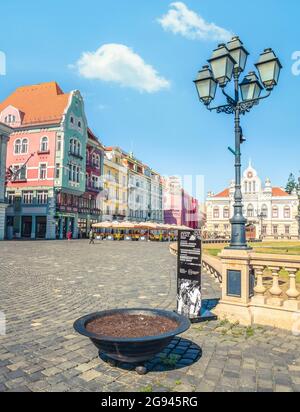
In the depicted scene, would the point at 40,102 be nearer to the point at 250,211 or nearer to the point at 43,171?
the point at 43,171

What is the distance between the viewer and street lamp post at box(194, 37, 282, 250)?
6.29 meters

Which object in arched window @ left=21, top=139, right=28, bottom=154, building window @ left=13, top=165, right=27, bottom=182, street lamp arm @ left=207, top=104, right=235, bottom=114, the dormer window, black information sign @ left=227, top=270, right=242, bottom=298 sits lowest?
black information sign @ left=227, top=270, right=242, bottom=298

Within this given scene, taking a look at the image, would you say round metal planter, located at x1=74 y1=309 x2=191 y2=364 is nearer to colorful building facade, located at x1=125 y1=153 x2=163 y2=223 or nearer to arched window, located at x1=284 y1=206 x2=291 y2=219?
colorful building facade, located at x1=125 y1=153 x2=163 y2=223

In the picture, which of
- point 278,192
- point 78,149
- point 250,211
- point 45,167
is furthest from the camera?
point 278,192

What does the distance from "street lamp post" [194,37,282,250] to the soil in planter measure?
8.54 feet

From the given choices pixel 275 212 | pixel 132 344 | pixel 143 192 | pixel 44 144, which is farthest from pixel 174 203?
pixel 132 344

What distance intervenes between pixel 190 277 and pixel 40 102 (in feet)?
143

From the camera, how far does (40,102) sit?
43.8 meters

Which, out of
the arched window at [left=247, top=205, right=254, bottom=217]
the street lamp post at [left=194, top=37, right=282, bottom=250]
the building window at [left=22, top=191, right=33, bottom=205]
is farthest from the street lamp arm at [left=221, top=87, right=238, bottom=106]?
the arched window at [left=247, top=205, right=254, bottom=217]

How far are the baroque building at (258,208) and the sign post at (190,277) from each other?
66.6 m

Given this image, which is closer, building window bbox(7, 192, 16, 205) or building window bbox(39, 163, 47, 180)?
building window bbox(39, 163, 47, 180)

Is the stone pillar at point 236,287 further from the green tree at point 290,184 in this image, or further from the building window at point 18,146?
the green tree at point 290,184

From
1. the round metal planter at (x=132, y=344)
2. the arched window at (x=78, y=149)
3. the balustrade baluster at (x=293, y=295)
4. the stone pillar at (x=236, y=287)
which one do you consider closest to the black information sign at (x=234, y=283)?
the stone pillar at (x=236, y=287)
